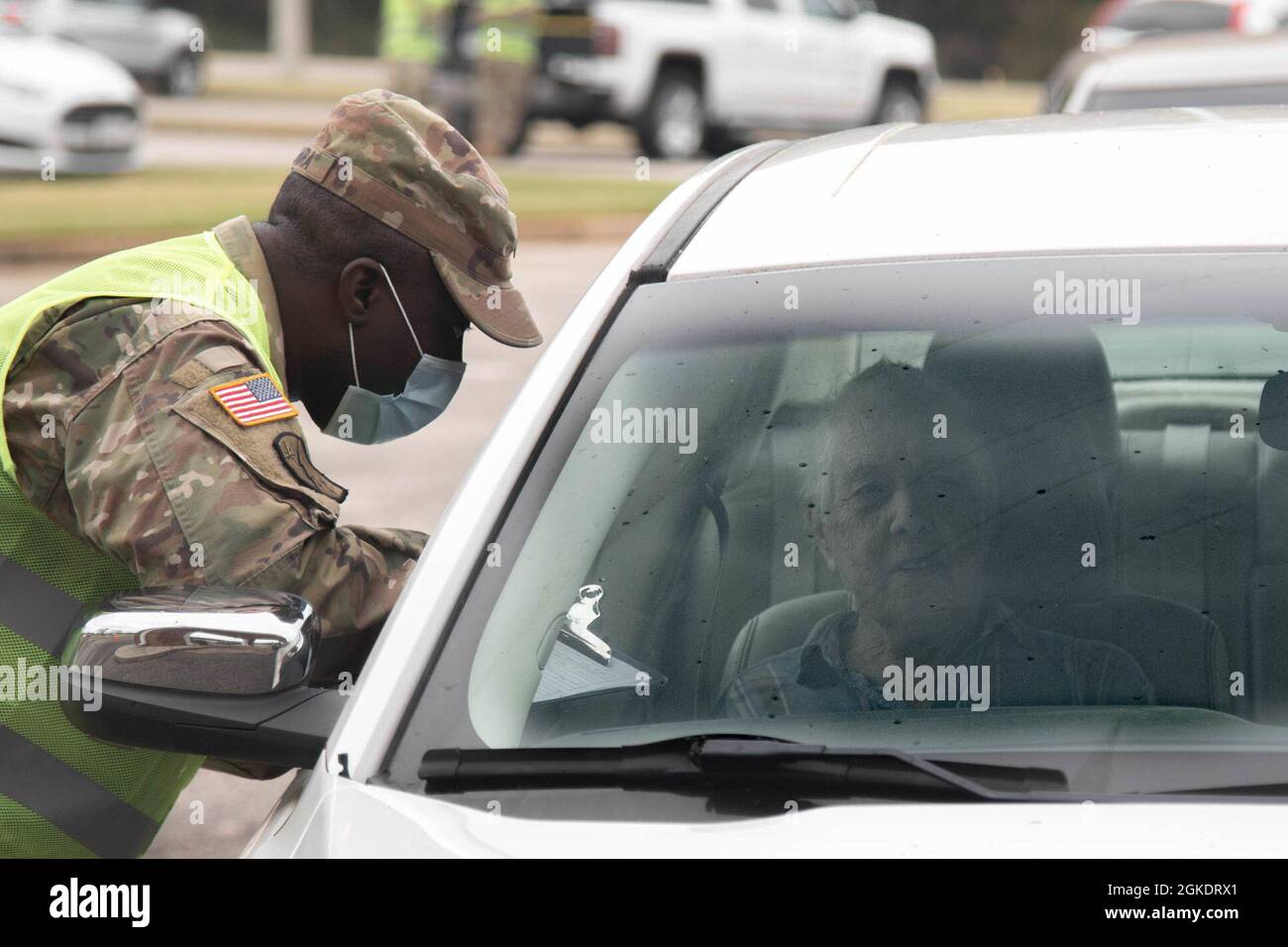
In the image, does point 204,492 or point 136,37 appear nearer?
point 204,492

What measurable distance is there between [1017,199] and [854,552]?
49cm

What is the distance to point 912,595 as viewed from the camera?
2.05m

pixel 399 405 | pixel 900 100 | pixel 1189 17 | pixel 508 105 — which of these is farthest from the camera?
pixel 900 100

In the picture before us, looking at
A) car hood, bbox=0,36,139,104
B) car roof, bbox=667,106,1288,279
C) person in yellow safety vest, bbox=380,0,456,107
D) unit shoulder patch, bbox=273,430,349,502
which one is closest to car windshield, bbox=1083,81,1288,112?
car roof, bbox=667,106,1288,279

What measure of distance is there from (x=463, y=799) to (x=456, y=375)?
1095 millimetres

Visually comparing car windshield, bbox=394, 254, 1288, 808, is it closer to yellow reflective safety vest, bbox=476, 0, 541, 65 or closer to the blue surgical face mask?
the blue surgical face mask

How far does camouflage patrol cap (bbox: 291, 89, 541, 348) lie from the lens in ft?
8.14

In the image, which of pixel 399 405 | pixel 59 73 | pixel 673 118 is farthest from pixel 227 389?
pixel 673 118

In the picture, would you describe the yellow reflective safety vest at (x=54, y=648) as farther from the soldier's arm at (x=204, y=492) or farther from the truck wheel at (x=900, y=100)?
the truck wheel at (x=900, y=100)

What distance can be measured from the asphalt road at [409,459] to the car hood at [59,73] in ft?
11.6

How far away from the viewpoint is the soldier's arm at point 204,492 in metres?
2.09

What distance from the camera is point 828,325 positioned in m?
2.17

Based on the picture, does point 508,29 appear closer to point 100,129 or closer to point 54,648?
point 100,129

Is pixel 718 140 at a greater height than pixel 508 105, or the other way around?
pixel 508 105
